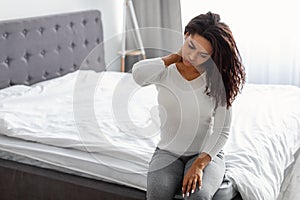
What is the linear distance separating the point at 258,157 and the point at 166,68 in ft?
1.90

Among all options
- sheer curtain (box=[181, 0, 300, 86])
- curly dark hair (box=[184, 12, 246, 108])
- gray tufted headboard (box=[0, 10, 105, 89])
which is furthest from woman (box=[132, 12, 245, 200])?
sheer curtain (box=[181, 0, 300, 86])

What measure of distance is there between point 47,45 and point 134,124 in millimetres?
1321

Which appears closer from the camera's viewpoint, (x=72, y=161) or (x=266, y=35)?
(x=72, y=161)

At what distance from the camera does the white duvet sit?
180cm

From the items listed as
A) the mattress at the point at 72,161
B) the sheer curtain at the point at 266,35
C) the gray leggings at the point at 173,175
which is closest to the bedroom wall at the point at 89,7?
the sheer curtain at the point at 266,35

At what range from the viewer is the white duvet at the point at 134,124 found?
5.91ft

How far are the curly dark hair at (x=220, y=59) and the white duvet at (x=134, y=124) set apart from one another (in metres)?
0.34

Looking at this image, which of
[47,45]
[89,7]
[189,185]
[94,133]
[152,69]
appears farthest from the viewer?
[89,7]

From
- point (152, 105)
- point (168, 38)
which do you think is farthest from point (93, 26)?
point (168, 38)

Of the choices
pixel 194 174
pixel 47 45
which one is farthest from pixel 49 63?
pixel 194 174

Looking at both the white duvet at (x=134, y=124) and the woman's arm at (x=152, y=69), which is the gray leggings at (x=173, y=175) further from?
the woman's arm at (x=152, y=69)

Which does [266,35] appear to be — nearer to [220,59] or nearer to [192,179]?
[220,59]

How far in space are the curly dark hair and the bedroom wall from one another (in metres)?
1.46

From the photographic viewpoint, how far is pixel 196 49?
154cm
